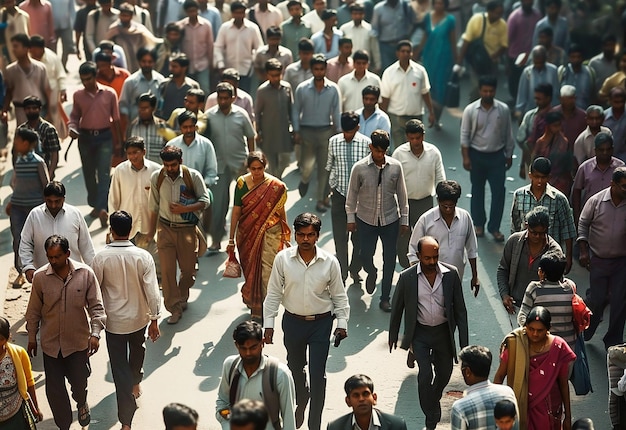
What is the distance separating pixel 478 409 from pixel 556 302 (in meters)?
1.75

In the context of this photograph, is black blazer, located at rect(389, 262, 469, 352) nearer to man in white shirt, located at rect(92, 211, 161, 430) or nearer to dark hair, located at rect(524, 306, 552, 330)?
dark hair, located at rect(524, 306, 552, 330)

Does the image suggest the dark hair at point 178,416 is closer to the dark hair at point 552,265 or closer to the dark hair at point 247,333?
the dark hair at point 247,333

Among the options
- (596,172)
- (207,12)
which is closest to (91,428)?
(596,172)

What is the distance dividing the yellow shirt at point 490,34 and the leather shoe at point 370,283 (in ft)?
22.7

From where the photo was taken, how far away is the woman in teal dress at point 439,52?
685 inches

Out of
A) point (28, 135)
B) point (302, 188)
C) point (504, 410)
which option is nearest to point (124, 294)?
point (28, 135)

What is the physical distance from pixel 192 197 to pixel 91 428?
8.29ft

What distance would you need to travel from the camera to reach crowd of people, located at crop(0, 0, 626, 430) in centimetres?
870

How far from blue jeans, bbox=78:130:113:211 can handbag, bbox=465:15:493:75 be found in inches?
249

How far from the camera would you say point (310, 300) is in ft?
30.5

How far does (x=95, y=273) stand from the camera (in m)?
9.57

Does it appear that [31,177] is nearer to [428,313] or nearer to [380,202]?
[380,202]

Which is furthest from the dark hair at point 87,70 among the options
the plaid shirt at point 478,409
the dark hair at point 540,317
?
the plaid shirt at point 478,409

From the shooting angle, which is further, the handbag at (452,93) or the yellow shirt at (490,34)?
the yellow shirt at (490,34)
